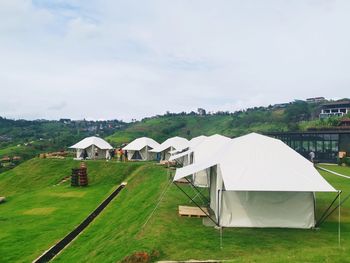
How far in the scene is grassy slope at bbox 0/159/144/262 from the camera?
21141 mm

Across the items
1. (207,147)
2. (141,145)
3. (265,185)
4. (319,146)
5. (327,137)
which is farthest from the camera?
(141,145)

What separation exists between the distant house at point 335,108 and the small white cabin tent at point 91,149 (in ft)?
165

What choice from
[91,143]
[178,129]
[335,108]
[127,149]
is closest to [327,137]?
[127,149]

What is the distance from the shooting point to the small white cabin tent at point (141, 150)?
174 feet

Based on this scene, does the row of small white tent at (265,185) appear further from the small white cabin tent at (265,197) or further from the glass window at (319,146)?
the glass window at (319,146)

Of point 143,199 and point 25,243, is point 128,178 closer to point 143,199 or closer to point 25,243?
point 143,199

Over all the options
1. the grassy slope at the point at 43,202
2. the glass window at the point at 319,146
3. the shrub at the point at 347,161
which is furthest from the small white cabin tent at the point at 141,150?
the shrub at the point at 347,161

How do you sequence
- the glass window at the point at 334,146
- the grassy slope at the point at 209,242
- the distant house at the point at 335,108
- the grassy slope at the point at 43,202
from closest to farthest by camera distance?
the grassy slope at the point at 209,242 → the grassy slope at the point at 43,202 → the glass window at the point at 334,146 → the distant house at the point at 335,108

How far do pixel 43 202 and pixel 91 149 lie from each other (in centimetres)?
2176

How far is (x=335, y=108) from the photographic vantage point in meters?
82.1

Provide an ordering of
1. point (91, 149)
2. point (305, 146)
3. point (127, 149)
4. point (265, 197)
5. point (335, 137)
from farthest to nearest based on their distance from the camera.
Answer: point (91, 149) < point (127, 149) < point (305, 146) < point (335, 137) < point (265, 197)

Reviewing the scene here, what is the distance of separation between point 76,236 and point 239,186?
11770 mm

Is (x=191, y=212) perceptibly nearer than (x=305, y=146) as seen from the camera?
Yes

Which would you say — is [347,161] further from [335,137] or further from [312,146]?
[312,146]
